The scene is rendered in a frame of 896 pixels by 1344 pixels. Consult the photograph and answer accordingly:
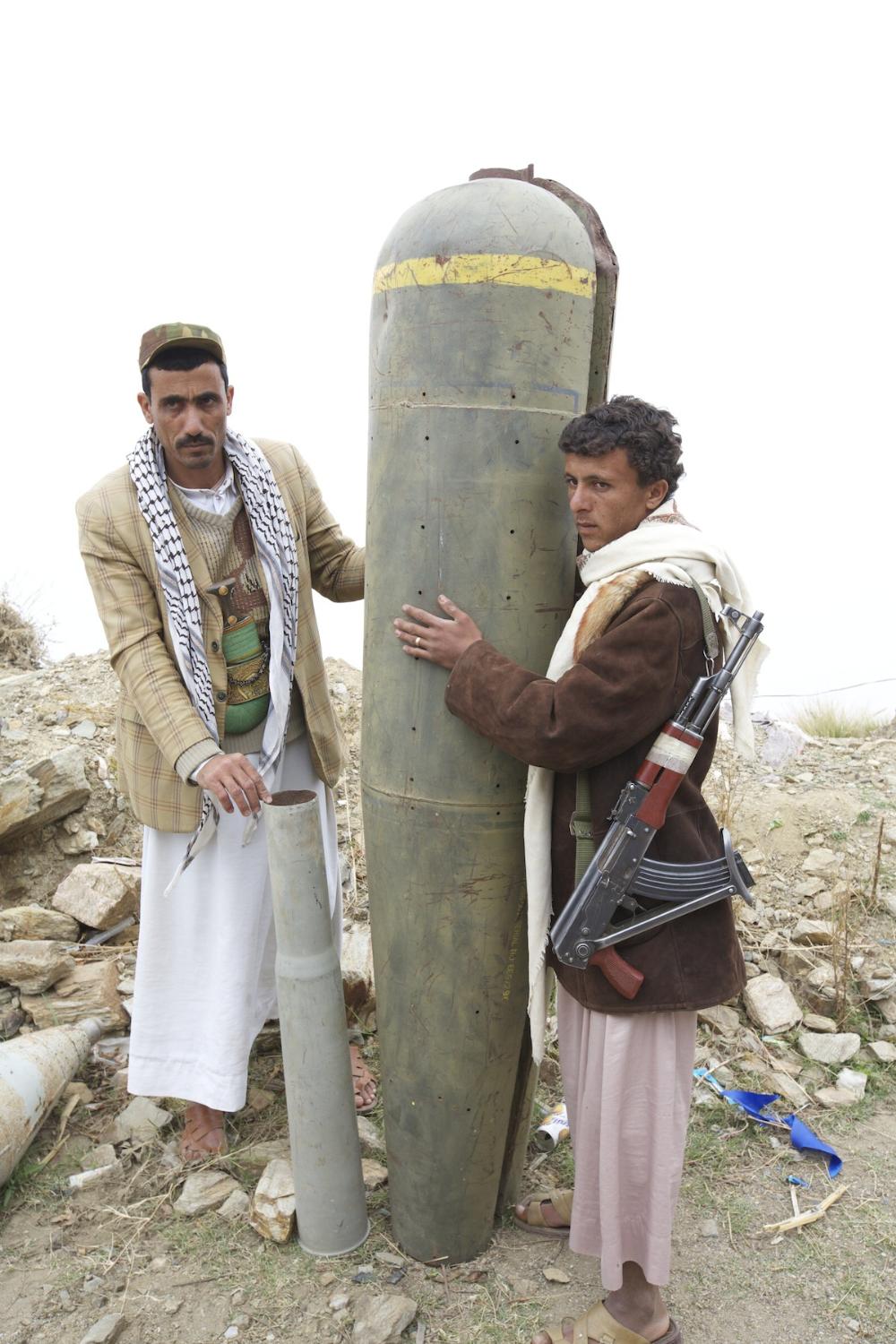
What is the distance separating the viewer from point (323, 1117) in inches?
109

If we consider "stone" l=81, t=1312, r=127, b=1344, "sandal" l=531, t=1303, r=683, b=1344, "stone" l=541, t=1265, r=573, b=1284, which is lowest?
"stone" l=541, t=1265, r=573, b=1284

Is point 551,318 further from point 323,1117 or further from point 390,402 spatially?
point 323,1117

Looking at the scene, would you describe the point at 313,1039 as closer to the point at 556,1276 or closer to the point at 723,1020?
the point at 556,1276

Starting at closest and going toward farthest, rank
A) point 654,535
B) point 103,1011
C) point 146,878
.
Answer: point 654,535 → point 146,878 → point 103,1011

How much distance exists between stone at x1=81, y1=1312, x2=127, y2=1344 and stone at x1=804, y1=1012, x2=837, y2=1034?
2.81 meters

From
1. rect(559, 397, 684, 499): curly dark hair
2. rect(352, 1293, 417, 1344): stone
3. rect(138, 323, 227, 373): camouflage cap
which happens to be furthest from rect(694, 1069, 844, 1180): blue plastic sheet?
rect(138, 323, 227, 373): camouflage cap

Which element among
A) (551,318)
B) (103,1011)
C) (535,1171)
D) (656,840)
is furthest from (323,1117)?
(551,318)

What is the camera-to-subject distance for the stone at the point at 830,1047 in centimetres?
404

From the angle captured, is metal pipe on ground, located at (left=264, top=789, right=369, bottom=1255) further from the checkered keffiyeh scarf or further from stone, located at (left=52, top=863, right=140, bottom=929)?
stone, located at (left=52, top=863, right=140, bottom=929)

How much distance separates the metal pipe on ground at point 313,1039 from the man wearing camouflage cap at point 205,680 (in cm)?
21

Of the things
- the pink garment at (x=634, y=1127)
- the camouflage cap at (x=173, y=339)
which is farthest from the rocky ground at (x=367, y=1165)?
the camouflage cap at (x=173, y=339)

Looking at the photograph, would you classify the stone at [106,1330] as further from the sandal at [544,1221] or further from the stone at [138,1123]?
the sandal at [544,1221]

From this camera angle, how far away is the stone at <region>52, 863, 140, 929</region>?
465cm

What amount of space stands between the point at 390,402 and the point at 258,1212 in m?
2.25
